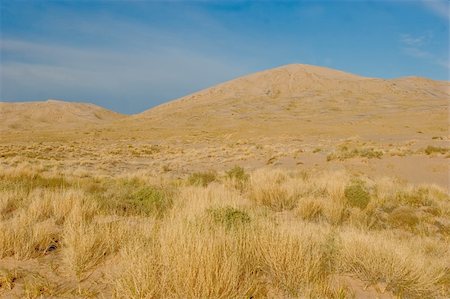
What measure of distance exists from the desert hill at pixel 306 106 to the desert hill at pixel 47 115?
32074 millimetres

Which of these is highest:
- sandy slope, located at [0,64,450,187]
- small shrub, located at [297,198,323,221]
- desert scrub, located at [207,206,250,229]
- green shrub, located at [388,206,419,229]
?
sandy slope, located at [0,64,450,187]

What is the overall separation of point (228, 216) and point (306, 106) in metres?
85.8

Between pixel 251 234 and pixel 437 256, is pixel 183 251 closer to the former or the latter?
pixel 251 234

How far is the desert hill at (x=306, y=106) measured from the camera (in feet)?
207

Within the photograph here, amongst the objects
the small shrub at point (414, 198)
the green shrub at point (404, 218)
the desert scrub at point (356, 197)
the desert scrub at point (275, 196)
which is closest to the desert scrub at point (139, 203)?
the desert scrub at point (275, 196)

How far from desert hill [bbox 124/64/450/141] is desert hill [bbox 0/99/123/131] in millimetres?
32074

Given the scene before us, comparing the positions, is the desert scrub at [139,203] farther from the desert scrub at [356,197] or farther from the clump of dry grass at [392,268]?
the desert scrub at [356,197]

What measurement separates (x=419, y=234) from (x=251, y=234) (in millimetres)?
4210

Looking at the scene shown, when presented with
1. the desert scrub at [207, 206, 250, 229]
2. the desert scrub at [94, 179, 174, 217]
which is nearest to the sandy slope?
the desert scrub at [94, 179, 174, 217]

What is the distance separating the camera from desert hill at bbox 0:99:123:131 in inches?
4205

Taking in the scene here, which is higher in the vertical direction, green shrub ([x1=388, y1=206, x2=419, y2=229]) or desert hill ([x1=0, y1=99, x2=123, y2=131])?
desert hill ([x1=0, y1=99, x2=123, y2=131])

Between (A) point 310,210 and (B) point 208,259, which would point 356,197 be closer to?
(A) point 310,210

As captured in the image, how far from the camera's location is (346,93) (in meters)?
95.3

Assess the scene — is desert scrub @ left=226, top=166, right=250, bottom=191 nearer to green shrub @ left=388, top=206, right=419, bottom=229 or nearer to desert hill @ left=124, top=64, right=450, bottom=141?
green shrub @ left=388, top=206, right=419, bottom=229
